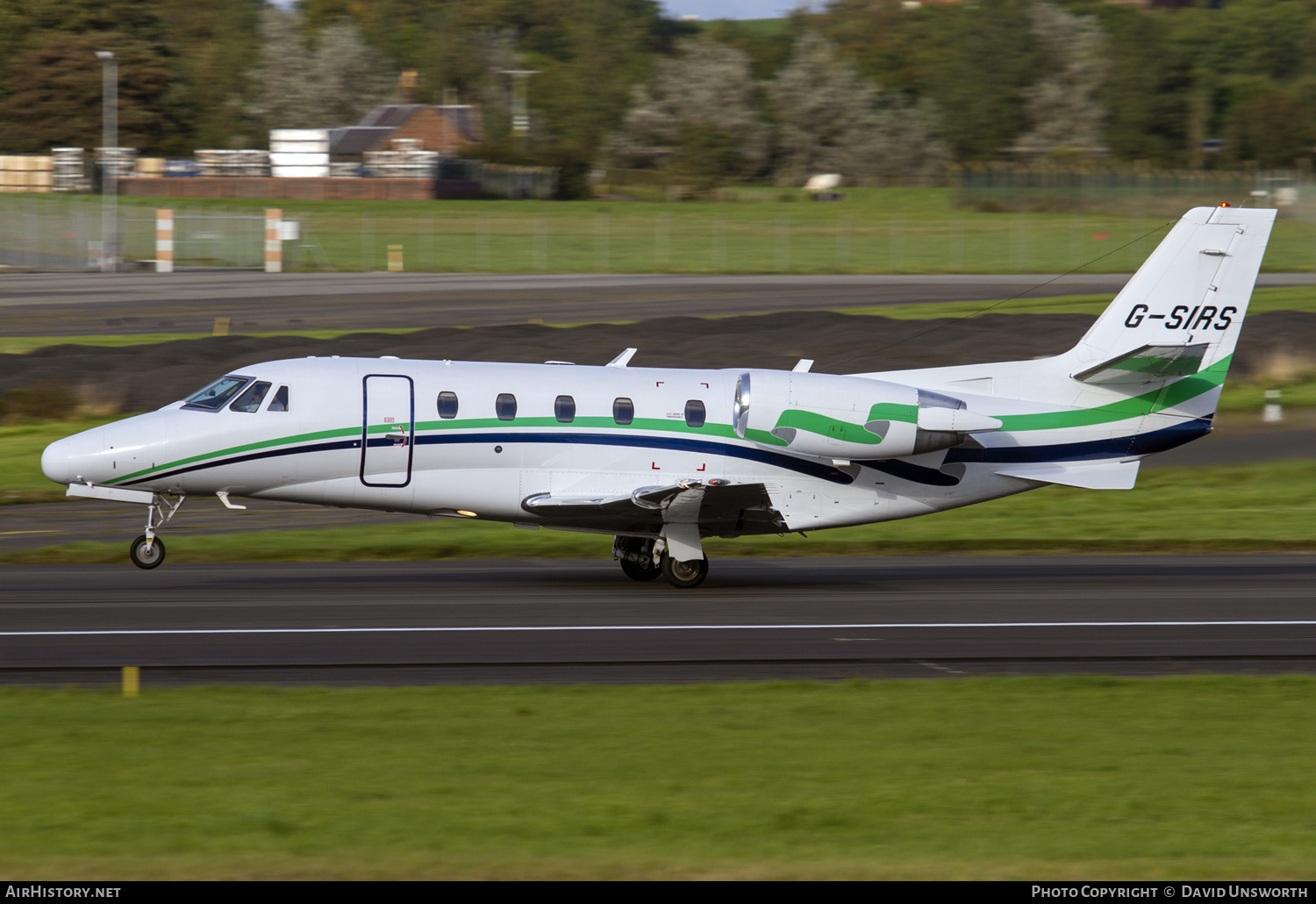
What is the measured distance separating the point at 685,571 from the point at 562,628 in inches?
136

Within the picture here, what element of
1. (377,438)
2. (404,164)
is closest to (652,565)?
(377,438)

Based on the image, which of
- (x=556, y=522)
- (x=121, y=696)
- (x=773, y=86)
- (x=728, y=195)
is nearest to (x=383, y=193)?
(x=728, y=195)

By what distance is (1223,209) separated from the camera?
2003cm

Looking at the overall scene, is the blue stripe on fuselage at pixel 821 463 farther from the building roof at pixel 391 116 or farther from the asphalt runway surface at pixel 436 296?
the building roof at pixel 391 116

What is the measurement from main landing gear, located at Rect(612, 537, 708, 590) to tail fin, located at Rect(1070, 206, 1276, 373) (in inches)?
233

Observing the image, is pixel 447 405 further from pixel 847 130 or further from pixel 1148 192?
pixel 847 130

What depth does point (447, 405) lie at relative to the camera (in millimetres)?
18812

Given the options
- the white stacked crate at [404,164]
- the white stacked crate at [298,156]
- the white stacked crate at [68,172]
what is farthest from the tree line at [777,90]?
the white stacked crate at [68,172]

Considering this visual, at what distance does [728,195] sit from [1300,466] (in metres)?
66.3

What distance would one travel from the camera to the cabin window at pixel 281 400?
18.6 metres

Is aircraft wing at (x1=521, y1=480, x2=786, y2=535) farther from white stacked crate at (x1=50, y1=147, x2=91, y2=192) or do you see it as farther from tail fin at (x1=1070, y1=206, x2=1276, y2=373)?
white stacked crate at (x1=50, y1=147, x2=91, y2=192)

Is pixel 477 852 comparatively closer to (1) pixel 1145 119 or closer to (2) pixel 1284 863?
(2) pixel 1284 863

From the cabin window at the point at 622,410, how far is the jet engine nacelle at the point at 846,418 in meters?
1.44

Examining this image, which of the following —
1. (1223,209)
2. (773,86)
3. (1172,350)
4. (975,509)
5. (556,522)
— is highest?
(773,86)
